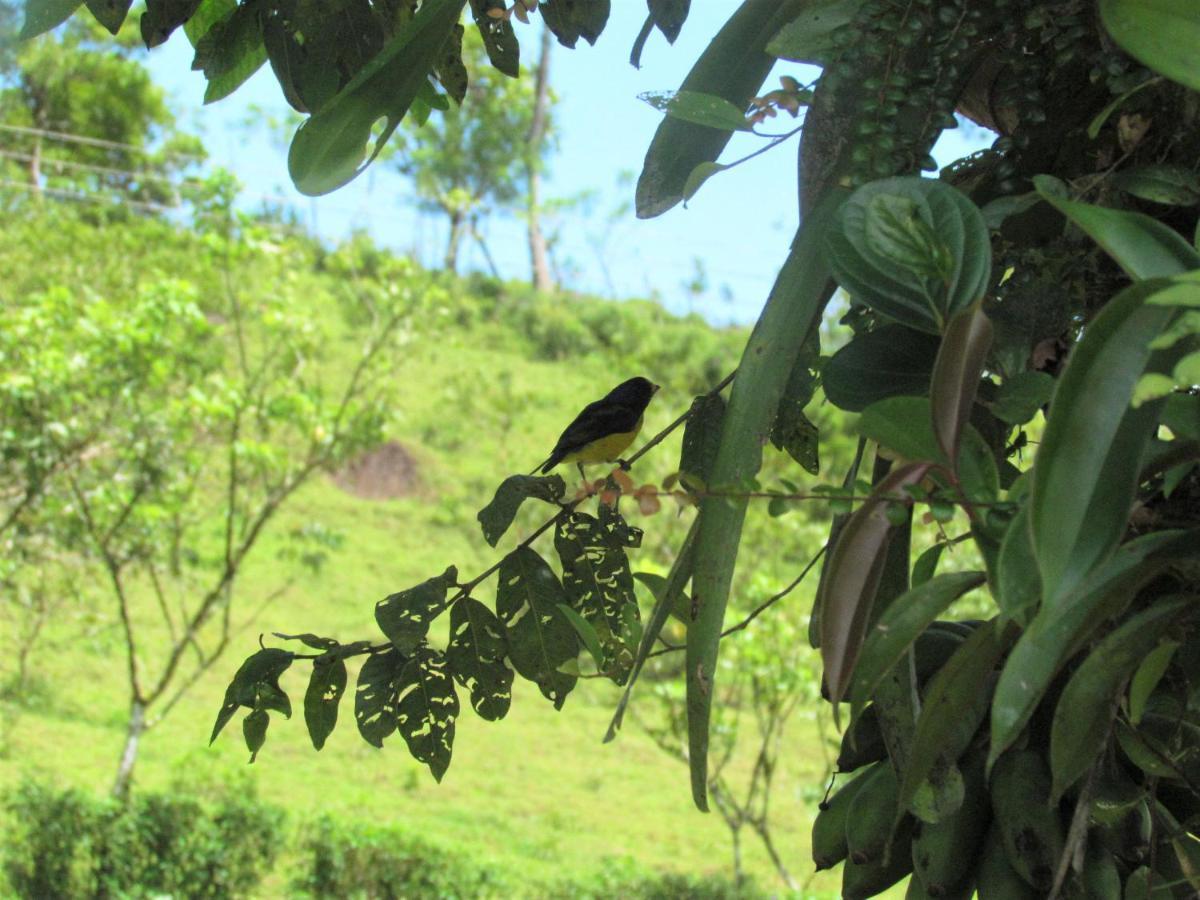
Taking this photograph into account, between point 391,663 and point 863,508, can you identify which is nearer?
point 863,508

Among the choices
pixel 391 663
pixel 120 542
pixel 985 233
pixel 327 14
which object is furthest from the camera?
pixel 120 542

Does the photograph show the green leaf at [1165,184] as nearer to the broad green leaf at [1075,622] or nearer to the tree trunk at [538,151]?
the broad green leaf at [1075,622]

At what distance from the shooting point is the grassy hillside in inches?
191

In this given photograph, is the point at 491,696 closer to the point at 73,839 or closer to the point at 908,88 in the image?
the point at 908,88

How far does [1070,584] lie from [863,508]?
7 centimetres

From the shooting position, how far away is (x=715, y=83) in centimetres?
65

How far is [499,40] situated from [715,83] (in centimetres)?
25

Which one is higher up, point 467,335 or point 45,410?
point 467,335

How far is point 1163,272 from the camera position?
1.17ft

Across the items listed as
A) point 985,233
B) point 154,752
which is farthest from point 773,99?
point 154,752

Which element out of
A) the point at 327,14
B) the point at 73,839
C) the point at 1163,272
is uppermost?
the point at 327,14

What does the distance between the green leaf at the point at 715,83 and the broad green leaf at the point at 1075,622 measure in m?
0.33

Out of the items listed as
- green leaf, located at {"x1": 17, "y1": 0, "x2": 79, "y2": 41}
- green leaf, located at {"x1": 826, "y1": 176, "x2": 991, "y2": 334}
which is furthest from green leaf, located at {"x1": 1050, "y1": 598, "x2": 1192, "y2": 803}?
green leaf, located at {"x1": 17, "y1": 0, "x2": 79, "y2": 41}

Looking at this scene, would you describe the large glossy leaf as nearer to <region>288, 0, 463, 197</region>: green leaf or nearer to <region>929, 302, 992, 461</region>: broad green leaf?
<region>929, 302, 992, 461</region>: broad green leaf
